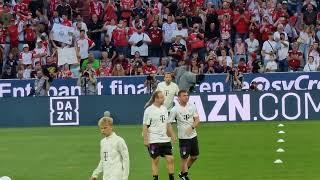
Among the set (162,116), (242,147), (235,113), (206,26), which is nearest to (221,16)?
(206,26)

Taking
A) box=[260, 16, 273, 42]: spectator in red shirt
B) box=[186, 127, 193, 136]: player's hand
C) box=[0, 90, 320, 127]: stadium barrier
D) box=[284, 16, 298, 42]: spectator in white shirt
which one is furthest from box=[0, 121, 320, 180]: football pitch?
box=[284, 16, 298, 42]: spectator in white shirt

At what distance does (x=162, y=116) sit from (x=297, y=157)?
631 cm


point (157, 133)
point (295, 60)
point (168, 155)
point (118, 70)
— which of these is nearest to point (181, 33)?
point (118, 70)

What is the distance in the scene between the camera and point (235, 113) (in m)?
35.9

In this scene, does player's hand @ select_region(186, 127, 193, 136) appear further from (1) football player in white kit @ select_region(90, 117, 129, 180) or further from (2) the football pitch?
(1) football player in white kit @ select_region(90, 117, 129, 180)

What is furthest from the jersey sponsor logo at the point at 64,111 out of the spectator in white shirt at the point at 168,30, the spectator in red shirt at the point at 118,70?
the spectator in white shirt at the point at 168,30

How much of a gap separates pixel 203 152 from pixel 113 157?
12.1 m

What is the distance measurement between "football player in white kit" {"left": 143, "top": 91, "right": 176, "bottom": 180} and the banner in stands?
16651 mm

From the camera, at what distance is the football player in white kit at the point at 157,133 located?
20.5 metres

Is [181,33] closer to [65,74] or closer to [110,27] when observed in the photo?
[110,27]

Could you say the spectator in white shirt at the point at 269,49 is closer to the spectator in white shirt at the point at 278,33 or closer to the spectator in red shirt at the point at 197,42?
the spectator in white shirt at the point at 278,33

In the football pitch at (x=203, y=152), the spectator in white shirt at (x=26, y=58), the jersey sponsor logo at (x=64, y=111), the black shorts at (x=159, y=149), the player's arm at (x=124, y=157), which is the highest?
the spectator in white shirt at (x=26, y=58)

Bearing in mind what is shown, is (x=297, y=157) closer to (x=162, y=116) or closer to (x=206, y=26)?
Answer: (x=162, y=116)

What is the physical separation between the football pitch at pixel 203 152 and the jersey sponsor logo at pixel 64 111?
629 millimetres
